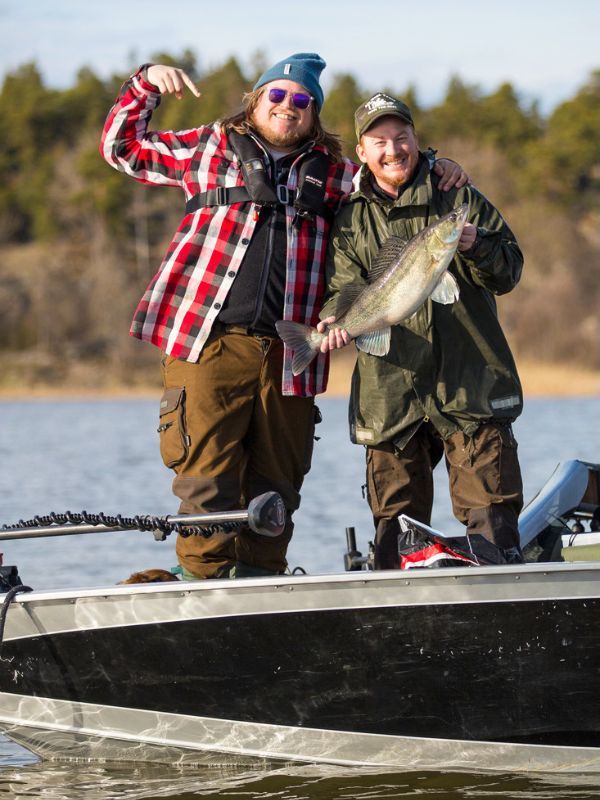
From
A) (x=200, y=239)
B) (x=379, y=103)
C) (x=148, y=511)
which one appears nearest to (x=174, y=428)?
(x=200, y=239)

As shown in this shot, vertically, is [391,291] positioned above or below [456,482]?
above

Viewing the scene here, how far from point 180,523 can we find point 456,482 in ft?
3.33

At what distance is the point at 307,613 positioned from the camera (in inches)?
181

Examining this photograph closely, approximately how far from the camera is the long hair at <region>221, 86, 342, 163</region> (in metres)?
5.12

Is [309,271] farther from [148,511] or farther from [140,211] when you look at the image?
[140,211]

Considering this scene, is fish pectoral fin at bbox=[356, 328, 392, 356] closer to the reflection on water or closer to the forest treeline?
the reflection on water

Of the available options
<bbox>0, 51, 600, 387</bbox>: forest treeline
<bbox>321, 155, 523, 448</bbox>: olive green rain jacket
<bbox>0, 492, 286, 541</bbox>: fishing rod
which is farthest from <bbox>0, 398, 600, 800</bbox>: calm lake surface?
<bbox>0, 51, 600, 387</bbox>: forest treeline

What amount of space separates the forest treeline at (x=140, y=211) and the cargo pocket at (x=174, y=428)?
3629cm

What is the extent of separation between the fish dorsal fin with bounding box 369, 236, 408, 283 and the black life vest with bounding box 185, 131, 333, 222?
1.47ft

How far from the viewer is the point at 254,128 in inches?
202

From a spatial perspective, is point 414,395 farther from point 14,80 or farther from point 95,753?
point 14,80

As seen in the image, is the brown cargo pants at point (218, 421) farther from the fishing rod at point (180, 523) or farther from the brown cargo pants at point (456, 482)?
the brown cargo pants at point (456, 482)

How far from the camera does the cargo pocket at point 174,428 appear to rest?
16.7 feet

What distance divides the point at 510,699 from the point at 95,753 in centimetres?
153
